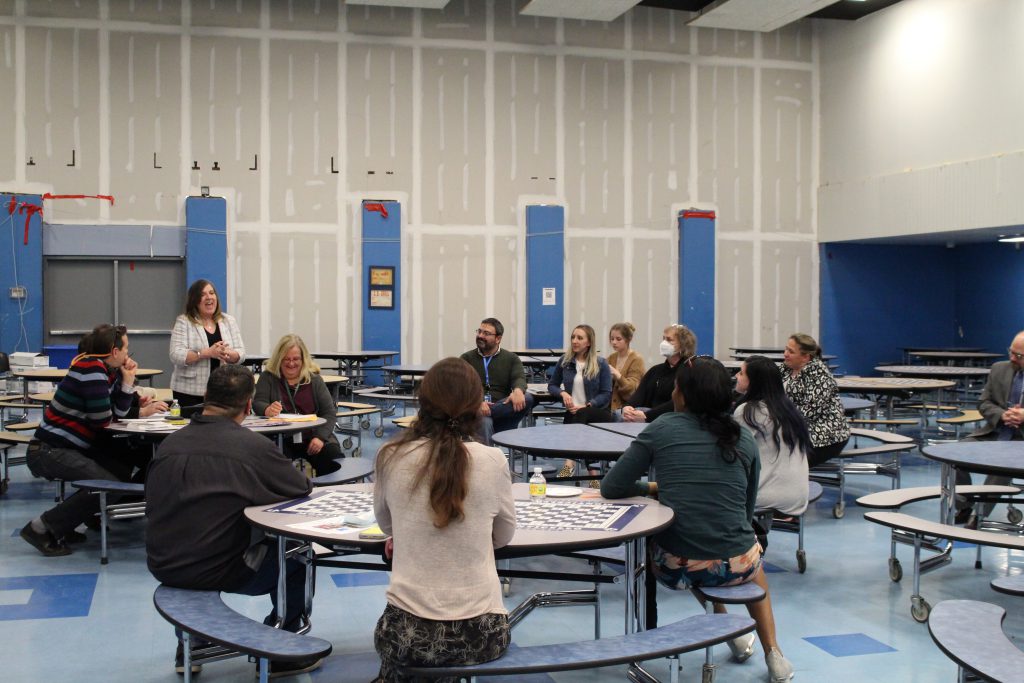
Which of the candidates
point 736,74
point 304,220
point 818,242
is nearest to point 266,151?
point 304,220

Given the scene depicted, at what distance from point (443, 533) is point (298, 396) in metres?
3.40

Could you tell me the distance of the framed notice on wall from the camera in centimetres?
1274

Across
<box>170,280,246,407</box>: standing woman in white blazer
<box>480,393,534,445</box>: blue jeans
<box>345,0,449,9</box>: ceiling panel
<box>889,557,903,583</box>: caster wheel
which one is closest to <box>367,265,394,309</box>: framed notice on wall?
<box>345,0,449,9</box>: ceiling panel

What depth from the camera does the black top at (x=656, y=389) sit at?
6.26 meters

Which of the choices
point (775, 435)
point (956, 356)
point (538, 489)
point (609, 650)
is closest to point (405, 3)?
point (956, 356)

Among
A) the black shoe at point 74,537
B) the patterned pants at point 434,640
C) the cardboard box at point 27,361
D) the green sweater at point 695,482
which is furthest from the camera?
the cardboard box at point 27,361

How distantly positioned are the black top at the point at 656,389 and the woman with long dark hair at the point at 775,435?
1.76 metres

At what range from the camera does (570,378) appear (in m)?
7.05

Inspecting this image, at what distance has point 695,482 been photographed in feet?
10.3

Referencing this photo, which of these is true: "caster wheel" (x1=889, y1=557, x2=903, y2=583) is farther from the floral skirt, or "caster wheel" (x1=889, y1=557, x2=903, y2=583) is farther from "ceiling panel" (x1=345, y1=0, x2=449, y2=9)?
"ceiling panel" (x1=345, y1=0, x2=449, y2=9)

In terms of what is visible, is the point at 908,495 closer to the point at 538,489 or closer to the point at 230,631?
the point at 538,489

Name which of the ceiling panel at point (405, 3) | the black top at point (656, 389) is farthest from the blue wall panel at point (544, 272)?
the black top at point (656, 389)

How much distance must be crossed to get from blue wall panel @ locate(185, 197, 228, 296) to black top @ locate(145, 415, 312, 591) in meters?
9.38

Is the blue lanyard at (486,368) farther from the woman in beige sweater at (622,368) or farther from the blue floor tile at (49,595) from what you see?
the blue floor tile at (49,595)
